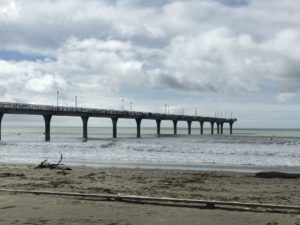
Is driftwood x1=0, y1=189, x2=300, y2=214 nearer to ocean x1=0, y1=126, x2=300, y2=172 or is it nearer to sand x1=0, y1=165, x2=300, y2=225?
sand x1=0, y1=165, x2=300, y2=225

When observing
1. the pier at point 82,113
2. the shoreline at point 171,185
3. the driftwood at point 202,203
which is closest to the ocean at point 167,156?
the shoreline at point 171,185

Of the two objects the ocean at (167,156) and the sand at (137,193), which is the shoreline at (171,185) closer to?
the sand at (137,193)

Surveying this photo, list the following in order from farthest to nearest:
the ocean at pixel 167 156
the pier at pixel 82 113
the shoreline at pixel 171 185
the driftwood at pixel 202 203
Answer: the pier at pixel 82 113
the ocean at pixel 167 156
the shoreline at pixel 171 185
the driftwood at pixel 202 203

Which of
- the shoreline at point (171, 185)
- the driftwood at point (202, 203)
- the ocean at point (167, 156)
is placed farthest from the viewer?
the ocean at point (167, 156)

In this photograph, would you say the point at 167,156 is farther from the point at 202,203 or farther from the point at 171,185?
the point at 202,203

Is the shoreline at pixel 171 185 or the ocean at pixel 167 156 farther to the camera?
the ocean at pixel 167 156

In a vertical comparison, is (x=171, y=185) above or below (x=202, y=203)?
below

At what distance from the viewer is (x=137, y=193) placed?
1476 cm

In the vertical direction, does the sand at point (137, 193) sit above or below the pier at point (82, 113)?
below

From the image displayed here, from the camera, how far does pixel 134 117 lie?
4761 inches

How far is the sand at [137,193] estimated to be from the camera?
10.2 metres

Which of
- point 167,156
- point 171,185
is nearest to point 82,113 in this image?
point 167,156

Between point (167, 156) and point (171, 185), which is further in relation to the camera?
point (167, 156)

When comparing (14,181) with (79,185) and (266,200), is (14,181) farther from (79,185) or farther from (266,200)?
(266,200)
